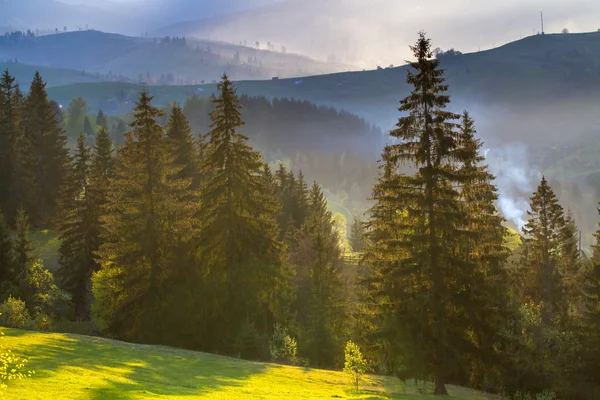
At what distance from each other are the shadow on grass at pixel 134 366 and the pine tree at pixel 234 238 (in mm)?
4997

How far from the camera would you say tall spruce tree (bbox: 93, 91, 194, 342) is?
4150 cm

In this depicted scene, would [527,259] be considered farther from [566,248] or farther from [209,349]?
[209,349]

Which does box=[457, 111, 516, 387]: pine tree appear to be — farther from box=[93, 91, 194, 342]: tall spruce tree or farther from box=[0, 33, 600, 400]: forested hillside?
box=[93, 91, 194, 342]: tall spruce tree

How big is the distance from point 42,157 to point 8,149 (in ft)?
14.9

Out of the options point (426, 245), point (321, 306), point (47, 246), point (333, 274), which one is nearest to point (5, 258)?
point (47, 246)

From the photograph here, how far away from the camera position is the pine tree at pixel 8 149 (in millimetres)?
75562

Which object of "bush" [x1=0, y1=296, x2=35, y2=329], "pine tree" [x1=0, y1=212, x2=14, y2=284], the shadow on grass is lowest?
the shadow on grass

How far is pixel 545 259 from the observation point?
5362cm

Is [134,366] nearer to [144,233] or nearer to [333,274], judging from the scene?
[144,233]

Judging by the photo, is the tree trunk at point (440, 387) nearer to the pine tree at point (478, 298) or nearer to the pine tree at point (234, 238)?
the pine tree at point (478, 298)

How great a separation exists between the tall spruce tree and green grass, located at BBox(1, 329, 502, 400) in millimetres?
5522

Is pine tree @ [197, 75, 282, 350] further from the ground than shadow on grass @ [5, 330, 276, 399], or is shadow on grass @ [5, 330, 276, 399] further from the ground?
pine tree @ [197, 75, 282, 350]

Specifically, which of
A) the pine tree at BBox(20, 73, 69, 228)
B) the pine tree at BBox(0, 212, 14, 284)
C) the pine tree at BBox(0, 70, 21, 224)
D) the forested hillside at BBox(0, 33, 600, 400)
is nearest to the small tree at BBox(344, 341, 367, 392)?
the forested hillside at BBox(0, 33, 600, 400)

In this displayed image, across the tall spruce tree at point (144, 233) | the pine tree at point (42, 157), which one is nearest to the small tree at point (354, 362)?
the tall spruce tree at point (144, 233)
